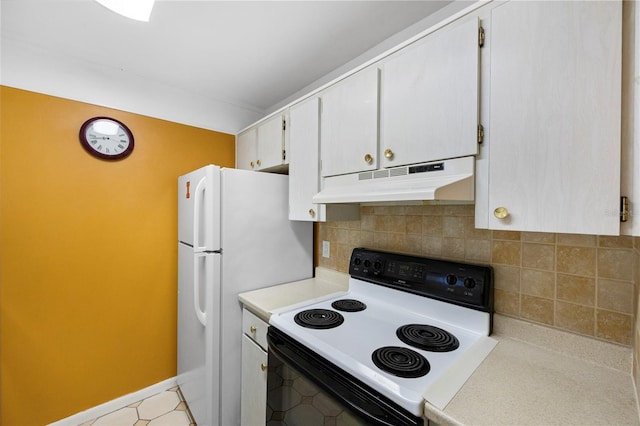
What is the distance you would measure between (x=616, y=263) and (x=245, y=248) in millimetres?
1705

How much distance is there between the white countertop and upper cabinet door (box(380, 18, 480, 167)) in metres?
0.77

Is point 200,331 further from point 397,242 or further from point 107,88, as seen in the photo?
point 107,88

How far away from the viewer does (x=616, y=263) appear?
36.2 inches

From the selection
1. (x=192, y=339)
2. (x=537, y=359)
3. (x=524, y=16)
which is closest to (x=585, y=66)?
(x=524, y=16)

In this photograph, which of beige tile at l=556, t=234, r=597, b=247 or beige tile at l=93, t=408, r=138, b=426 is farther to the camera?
beige tile at l=93, t=408, r=138, b=426

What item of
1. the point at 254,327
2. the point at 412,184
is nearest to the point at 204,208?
the point at 254,327

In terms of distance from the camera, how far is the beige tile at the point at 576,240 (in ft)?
3.17

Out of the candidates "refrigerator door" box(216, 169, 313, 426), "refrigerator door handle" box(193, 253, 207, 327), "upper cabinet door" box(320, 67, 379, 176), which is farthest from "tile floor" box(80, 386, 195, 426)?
"upper cabinet door" box(320, 67, 379, 176)

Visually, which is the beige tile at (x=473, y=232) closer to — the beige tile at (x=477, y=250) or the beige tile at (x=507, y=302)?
the beige tile at (x=477, y=250)

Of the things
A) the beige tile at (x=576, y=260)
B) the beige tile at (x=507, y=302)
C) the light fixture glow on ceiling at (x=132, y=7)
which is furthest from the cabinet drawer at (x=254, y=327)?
the light fixture glow on ceiling at (x=132, y=7)

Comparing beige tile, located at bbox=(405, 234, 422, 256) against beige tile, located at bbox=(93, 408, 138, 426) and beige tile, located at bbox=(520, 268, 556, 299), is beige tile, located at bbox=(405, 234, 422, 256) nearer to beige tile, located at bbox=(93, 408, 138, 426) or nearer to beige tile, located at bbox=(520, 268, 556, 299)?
beige tile, located at bbox=(520, 268, 556, 299)

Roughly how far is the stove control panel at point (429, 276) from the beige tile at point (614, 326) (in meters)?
0.33

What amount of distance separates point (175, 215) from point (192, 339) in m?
0.98

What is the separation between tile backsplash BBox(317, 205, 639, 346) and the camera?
0.92m
